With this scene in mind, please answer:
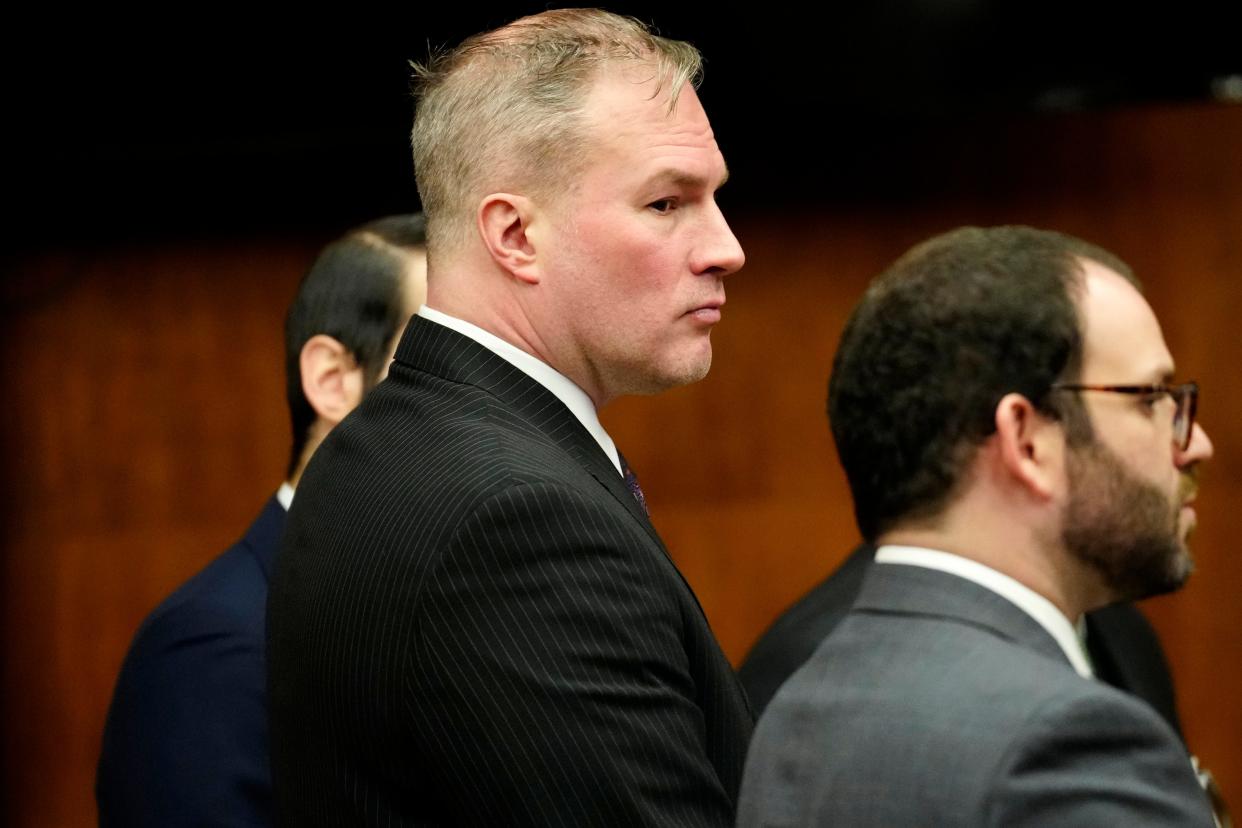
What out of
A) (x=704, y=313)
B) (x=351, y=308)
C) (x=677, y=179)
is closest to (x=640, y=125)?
(x=677, y=179)

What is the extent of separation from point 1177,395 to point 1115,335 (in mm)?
91

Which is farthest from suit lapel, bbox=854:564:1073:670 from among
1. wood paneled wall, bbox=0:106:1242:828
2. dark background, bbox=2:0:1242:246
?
wood paneled wall, bbox=0:106:1242:828

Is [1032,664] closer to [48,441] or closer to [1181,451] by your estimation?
[1181,451]

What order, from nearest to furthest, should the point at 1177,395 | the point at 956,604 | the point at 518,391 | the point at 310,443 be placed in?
the point at 956,604 → the point at 1177,395 → the point at 518,391 → the point at 310,443

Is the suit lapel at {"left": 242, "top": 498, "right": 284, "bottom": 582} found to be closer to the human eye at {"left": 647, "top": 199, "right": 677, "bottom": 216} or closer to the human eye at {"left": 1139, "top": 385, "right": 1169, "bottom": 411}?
the human eye at {"left": 647, "top": 199, "right": 677, "bottom": 216}

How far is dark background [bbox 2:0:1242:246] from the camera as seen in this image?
3549 mm

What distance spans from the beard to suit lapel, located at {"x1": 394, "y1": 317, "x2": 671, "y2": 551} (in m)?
0.38

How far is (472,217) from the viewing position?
1.59m

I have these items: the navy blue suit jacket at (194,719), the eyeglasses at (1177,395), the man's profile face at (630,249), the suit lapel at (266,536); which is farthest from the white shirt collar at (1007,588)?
the suit lapel at (266,536)

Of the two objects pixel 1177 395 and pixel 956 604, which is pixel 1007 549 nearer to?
pixel 956 604

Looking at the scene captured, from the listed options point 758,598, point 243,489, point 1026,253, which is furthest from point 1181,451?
point 243,489

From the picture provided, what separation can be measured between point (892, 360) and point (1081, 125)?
2679 millimetres

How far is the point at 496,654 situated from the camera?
1306 mm

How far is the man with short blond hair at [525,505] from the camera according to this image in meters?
1.31
